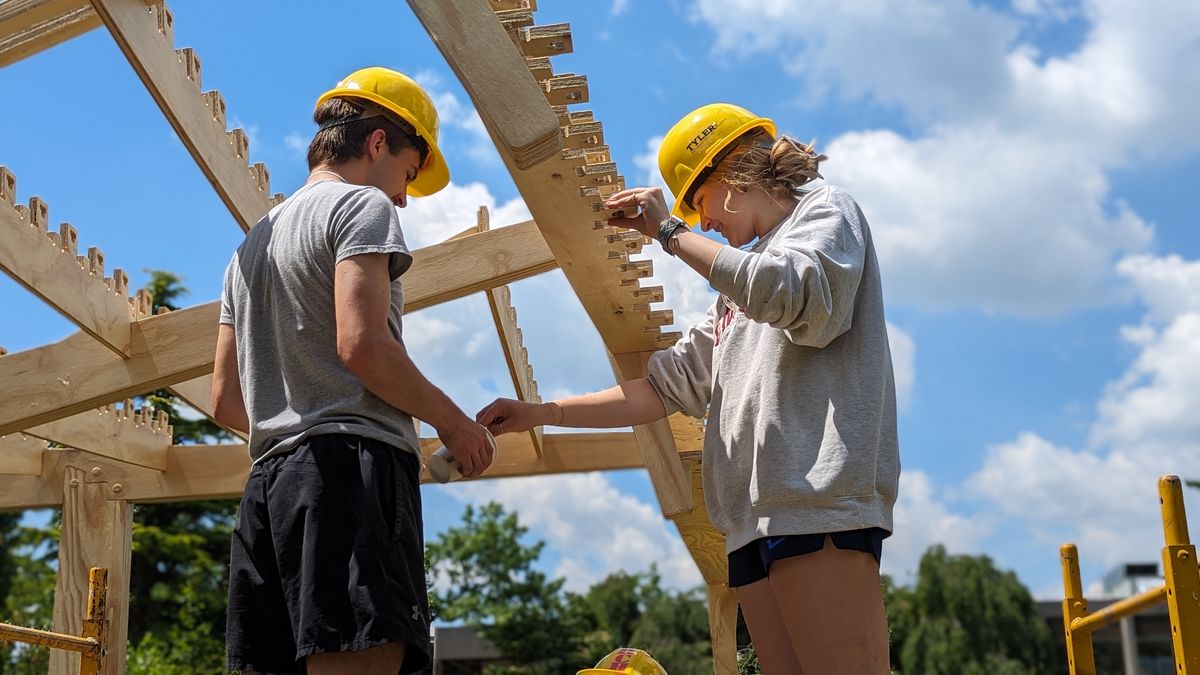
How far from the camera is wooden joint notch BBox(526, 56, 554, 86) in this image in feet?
10.1

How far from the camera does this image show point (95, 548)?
6.73 meters

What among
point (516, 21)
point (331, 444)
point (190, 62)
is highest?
point (190, 62)

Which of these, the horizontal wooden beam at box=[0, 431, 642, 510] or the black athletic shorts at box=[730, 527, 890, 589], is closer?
the black athletic shorts at box=[730, 527, 890, 589]

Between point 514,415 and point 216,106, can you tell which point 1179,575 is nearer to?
point 514,415

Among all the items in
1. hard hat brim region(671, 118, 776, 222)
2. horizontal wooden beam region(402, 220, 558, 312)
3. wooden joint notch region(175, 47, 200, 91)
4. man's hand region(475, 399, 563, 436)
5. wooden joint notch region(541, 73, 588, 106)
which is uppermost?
wooden joint notch region(175, 47, 200, 91)

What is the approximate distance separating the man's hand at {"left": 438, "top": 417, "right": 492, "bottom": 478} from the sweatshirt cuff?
0.55 m

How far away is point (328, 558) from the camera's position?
6.72 feet

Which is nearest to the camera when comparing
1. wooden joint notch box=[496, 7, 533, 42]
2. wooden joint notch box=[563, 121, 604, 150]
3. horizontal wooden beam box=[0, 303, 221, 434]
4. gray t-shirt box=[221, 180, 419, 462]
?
gray t-shirt box=[221, 180, 419, 462]

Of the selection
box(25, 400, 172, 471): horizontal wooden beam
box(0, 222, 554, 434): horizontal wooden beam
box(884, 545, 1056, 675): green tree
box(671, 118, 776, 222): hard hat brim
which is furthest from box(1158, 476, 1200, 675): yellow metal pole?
box(884, 545, 1056, 675): green tree

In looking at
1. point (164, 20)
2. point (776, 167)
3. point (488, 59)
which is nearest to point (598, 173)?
point (488, 59)

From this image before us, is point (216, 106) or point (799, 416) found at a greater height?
point (216, 106)

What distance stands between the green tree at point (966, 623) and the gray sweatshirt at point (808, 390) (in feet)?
60.2

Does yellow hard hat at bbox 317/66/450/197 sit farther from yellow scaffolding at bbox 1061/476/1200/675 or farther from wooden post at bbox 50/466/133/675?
wooden post at bbox 50/466/133/675

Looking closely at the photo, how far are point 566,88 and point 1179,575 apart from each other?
193 centimetres
